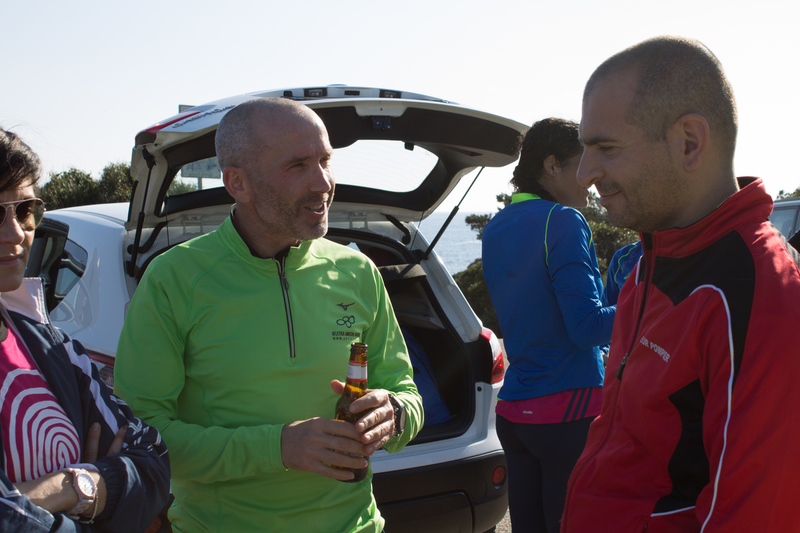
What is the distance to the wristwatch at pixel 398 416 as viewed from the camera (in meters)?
1.71

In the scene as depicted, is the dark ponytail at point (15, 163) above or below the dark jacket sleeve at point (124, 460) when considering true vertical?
above

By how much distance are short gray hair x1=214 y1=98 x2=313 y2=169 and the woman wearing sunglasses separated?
591 mm

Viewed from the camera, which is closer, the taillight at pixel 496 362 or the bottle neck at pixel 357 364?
the bottle neck at pixel 357 364

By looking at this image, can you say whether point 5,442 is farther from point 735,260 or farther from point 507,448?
point 507,448

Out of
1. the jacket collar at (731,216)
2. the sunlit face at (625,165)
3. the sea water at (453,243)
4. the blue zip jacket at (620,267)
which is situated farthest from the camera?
the sea water at (453,243)

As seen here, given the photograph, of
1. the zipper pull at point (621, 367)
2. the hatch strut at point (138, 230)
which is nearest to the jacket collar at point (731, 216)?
the zipper pull at point (621, 367)

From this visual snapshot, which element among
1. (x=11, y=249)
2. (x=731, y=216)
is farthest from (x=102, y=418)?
(x=731, y=216)

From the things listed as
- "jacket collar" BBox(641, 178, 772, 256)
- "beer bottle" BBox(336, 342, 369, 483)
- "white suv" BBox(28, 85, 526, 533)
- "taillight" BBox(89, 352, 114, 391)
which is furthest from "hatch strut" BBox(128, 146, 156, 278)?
"jacket collar" BBox(641, 178, 772, 256)

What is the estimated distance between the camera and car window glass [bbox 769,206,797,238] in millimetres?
8509

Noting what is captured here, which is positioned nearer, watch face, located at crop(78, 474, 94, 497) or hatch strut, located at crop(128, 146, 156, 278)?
watch face, located at crop(78, 474, 94, 497)

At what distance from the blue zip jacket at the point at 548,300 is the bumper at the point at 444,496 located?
1.45ft

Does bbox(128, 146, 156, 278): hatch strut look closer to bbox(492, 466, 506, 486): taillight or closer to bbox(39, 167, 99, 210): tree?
bbox(492, 466, 506, 486): taillight

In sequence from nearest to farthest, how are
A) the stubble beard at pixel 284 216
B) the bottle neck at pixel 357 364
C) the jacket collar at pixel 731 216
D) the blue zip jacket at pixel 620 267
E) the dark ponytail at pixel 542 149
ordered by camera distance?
1. the jacket collar at pixel 731 216
2. the bottle neck at pixel 357 364
3. the stubble beard at pixel 284 216
4. the blue zip jacket at pixel 620 267
5. the dark ponytail at pixel 542 149

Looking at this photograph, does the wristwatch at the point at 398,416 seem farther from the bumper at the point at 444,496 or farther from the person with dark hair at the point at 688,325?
the bumper at the point at 444,496
